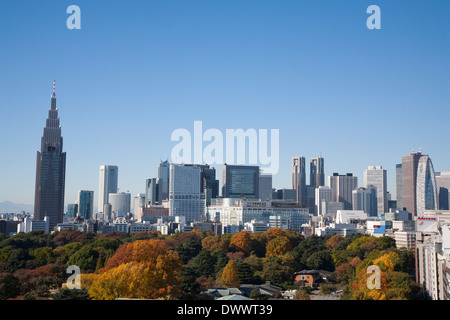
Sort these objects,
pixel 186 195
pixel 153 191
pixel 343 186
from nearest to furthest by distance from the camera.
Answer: pixel 186 195
pixel 153 191
pixel 343 186

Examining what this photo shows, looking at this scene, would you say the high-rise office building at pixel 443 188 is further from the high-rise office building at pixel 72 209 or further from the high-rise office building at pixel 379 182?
the high-rise office building at pixel 72 209

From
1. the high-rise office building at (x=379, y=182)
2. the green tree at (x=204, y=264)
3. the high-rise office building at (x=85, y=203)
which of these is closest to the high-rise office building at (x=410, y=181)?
the high-rise office building at (x=379, y=182)

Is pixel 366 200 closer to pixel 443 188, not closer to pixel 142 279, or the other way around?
pixel 443 188

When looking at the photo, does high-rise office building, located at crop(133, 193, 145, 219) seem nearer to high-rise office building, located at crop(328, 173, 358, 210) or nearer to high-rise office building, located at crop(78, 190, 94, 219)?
high-rise office building, located at crop(78, 190, 94, 219)

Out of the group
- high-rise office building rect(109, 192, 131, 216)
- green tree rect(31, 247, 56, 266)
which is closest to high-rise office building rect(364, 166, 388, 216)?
high-rise office building rect(109, 192, 131, 216)

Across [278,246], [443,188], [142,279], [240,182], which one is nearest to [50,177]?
[240,182]
